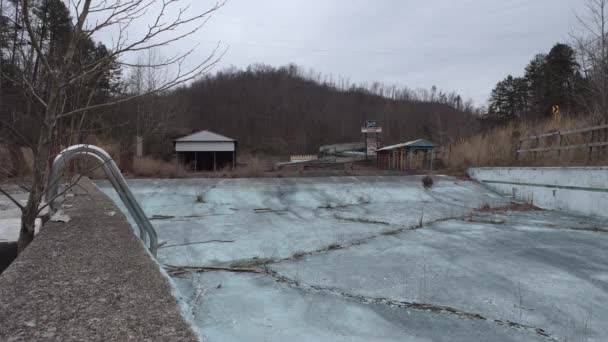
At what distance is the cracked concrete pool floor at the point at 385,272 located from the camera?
2713 mm

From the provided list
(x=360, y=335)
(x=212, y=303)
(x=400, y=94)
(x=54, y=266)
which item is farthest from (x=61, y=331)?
(x=400, y=94)

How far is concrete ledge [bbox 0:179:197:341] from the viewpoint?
1.06m

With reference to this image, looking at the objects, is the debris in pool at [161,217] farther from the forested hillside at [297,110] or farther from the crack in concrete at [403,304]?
the forested hillside at [297,110]

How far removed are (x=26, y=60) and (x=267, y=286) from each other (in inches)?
95.6

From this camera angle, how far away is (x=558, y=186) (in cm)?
917

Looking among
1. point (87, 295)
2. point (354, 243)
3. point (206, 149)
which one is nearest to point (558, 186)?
point (354, 243)

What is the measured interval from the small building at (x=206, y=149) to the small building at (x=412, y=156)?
48.3 feet

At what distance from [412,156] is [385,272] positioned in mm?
14646

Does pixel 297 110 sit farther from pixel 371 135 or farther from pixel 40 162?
pixel 40 162

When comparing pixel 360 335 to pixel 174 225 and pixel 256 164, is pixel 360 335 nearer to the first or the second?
pixel 174 225

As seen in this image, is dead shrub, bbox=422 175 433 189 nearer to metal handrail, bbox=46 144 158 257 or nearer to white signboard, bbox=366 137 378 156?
metal handrail, bbox=46 144 158 257

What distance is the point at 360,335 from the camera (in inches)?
101

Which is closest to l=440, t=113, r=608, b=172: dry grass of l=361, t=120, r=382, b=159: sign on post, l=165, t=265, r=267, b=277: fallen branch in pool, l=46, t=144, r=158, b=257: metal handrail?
l=165, t=265, r=267, b=277: fallen branch in pool

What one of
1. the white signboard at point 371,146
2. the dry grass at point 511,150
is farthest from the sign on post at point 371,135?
the dry grass at point 511,150
